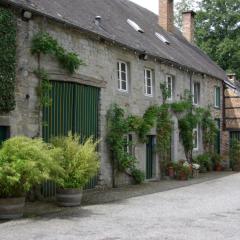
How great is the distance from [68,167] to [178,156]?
1135 centimetres

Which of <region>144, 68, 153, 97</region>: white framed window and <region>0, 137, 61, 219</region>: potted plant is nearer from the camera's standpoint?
<region>0, 137, 61, 219</region>: potted plant

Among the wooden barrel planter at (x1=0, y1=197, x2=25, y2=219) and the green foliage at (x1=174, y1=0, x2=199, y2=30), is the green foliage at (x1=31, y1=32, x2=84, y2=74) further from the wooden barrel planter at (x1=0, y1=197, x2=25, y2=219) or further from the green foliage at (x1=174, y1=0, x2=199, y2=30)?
the green foliage at (x1=174, y1=0, x2=199, y2=30)

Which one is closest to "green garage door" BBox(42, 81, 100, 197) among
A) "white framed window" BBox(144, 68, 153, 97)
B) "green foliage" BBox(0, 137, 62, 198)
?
"green foliage" BBox(0, 137, 62, 198)

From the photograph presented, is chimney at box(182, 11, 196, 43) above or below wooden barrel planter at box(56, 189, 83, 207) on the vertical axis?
above

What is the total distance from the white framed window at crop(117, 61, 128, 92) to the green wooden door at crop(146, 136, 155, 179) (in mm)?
2663

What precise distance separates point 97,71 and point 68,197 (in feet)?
18.3

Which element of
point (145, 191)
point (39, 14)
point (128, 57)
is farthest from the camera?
point (128, 57)

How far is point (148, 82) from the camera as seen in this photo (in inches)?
→ 821

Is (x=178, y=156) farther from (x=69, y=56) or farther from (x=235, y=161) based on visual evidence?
(x=69, y=56)

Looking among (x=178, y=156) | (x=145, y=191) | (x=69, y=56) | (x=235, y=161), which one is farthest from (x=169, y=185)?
(x=235, y=161)

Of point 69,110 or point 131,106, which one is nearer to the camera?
point 69,110

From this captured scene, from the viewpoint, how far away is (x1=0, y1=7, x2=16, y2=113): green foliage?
1280 cm

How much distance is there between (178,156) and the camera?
23.3 meters

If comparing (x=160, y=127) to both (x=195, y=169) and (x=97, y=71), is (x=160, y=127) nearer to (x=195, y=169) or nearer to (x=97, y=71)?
(x=195, y=169)
